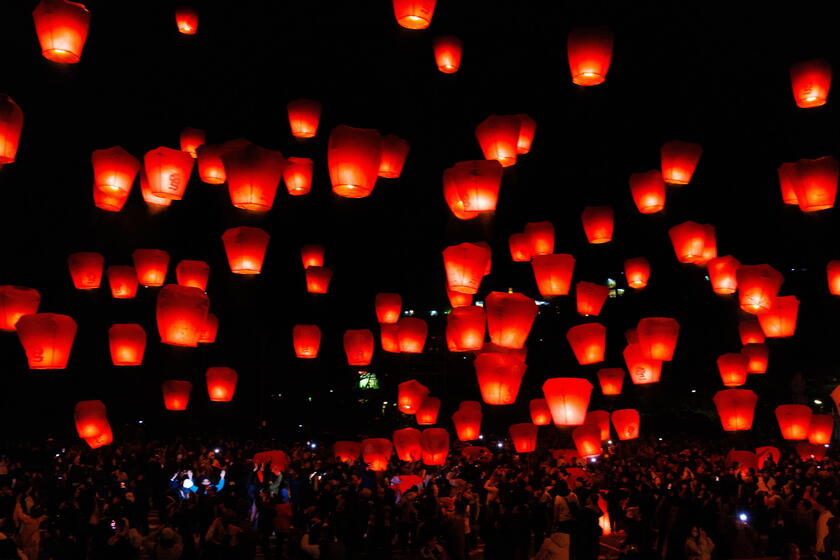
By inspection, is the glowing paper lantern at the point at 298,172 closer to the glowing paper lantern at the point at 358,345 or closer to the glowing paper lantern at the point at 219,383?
the glowing paper lantern at the point at 219,383

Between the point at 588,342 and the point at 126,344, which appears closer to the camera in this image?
the point at 126,344

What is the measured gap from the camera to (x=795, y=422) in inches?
600

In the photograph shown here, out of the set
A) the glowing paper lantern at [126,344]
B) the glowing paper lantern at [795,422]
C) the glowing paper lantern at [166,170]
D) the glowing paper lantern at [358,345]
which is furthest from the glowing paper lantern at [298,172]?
the glowing paper lantern at [795,422]

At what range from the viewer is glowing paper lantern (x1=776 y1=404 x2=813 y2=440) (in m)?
15.2

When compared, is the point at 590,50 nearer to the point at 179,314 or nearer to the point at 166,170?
the point at 166,170

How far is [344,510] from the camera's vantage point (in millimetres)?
8812

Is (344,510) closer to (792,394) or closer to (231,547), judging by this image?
(231,547)

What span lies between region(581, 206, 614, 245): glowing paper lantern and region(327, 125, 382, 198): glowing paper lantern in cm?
613

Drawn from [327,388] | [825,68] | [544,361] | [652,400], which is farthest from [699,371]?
[825,68]

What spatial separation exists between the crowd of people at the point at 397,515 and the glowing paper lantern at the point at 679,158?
4865 millimetres

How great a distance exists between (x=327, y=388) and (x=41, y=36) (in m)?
20.0

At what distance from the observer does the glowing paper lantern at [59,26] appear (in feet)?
29.0

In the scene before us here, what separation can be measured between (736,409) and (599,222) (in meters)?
4.13

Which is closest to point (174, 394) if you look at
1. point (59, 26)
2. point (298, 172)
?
point (298, 172)
